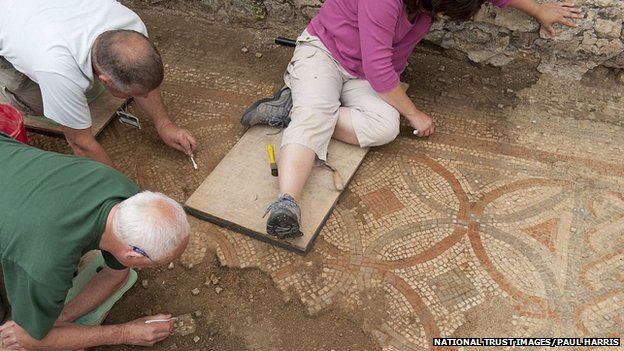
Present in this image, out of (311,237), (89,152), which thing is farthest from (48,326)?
(311,237)

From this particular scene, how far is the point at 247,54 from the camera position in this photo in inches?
134

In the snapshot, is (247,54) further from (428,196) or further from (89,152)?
(428,196)

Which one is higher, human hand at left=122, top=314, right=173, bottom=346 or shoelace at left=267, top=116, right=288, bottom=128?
shoelace at left=267, top=116, right=288, bottom=128

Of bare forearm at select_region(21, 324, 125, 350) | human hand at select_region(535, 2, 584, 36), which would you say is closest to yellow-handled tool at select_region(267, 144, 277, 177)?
bare forearm at select_region(21, 324, 125, 350)

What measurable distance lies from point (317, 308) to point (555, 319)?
100 centimetres

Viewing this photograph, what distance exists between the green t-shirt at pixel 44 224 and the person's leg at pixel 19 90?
0.88m

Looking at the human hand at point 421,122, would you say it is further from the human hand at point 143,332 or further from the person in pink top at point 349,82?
the human hand at point 143,332

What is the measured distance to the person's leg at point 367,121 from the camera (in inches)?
106

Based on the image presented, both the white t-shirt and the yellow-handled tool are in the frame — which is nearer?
the white t-shirt

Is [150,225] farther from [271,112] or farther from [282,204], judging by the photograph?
[271,112]

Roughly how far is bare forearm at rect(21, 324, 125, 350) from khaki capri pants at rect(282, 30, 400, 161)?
1.13 meters

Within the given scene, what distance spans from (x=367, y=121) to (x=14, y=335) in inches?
70.9

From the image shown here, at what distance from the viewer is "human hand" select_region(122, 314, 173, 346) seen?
2.09 metres

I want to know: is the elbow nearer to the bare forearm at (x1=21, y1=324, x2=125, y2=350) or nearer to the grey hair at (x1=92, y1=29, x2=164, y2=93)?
the grey hair at (x1=92, y1=29, x2=164, y2=93)
